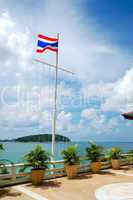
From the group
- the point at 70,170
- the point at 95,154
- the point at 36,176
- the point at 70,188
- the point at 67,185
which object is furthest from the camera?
the point at 95,154

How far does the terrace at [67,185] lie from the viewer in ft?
20.1

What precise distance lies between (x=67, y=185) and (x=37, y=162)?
1245 mm

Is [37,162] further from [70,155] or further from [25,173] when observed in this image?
[70,155]

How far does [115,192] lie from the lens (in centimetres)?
647

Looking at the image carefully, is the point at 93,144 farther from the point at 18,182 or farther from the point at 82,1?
the point at 82,1

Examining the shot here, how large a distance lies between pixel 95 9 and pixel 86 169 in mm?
6331

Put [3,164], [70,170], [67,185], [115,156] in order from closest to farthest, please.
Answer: [3,164], [67,185], [70,170], [115,156]

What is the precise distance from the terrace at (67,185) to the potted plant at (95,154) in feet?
0.86

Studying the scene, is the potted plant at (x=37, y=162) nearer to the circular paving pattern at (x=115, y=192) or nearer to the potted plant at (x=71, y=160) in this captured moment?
the potted plant at (x=71, y=160)

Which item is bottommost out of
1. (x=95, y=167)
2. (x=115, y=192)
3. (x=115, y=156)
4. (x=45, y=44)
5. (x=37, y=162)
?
(x=115, y=192)

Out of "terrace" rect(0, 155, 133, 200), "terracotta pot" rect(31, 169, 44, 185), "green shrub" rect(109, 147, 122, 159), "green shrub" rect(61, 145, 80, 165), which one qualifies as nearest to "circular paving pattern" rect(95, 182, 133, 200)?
"terrace" rect(0, 155, 133, 200)

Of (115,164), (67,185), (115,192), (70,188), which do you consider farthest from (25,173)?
(115,164)

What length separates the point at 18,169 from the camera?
7.72m

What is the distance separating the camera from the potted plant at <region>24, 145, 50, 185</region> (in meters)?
7.55
